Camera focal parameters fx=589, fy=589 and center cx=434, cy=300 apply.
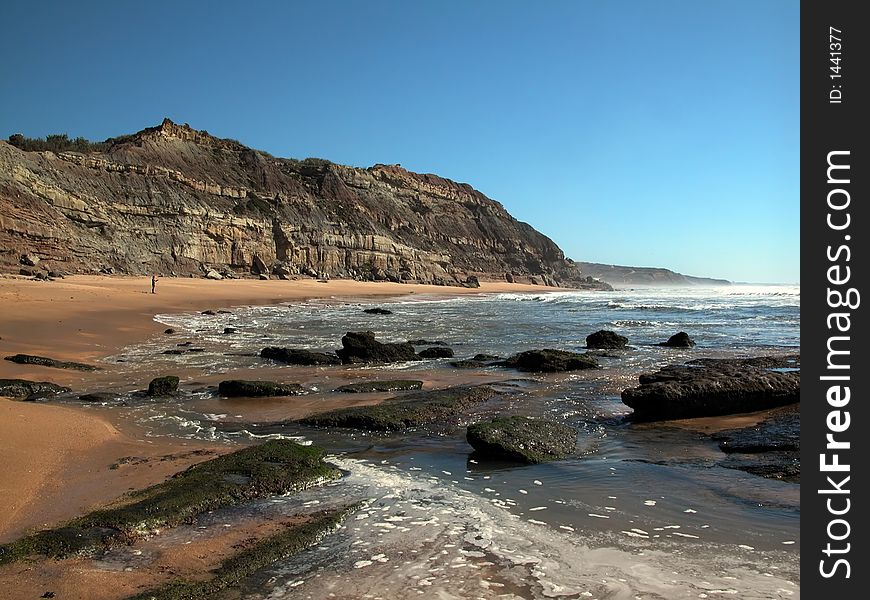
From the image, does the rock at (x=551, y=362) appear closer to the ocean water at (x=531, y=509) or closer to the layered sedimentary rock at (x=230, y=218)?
the ocean water at (x=531, y=509)

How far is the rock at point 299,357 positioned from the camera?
40.3 ft

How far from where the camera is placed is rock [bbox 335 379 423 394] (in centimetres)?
934

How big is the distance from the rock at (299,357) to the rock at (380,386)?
283 cm

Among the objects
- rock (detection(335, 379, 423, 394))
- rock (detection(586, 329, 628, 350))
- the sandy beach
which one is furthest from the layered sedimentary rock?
rock (detection(586, 329, 628, 350))

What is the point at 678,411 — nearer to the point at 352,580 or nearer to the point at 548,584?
the point at 548,584

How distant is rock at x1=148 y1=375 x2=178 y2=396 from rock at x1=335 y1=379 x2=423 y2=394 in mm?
2438

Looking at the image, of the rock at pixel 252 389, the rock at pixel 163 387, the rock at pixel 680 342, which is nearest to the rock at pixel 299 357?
the rock at pixel 252 389

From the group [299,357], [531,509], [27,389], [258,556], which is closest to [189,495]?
[258,556]

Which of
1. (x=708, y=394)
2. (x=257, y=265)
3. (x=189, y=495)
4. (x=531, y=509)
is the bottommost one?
(x=531, y=509)

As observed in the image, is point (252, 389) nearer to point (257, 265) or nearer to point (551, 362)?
point (551, 362)

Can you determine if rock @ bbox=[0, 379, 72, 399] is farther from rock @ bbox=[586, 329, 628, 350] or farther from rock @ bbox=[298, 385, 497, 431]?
rock @ bbox=[586, 329, 628, 350]

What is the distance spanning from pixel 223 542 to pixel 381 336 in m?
14.6

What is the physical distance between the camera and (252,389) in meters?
8.81
